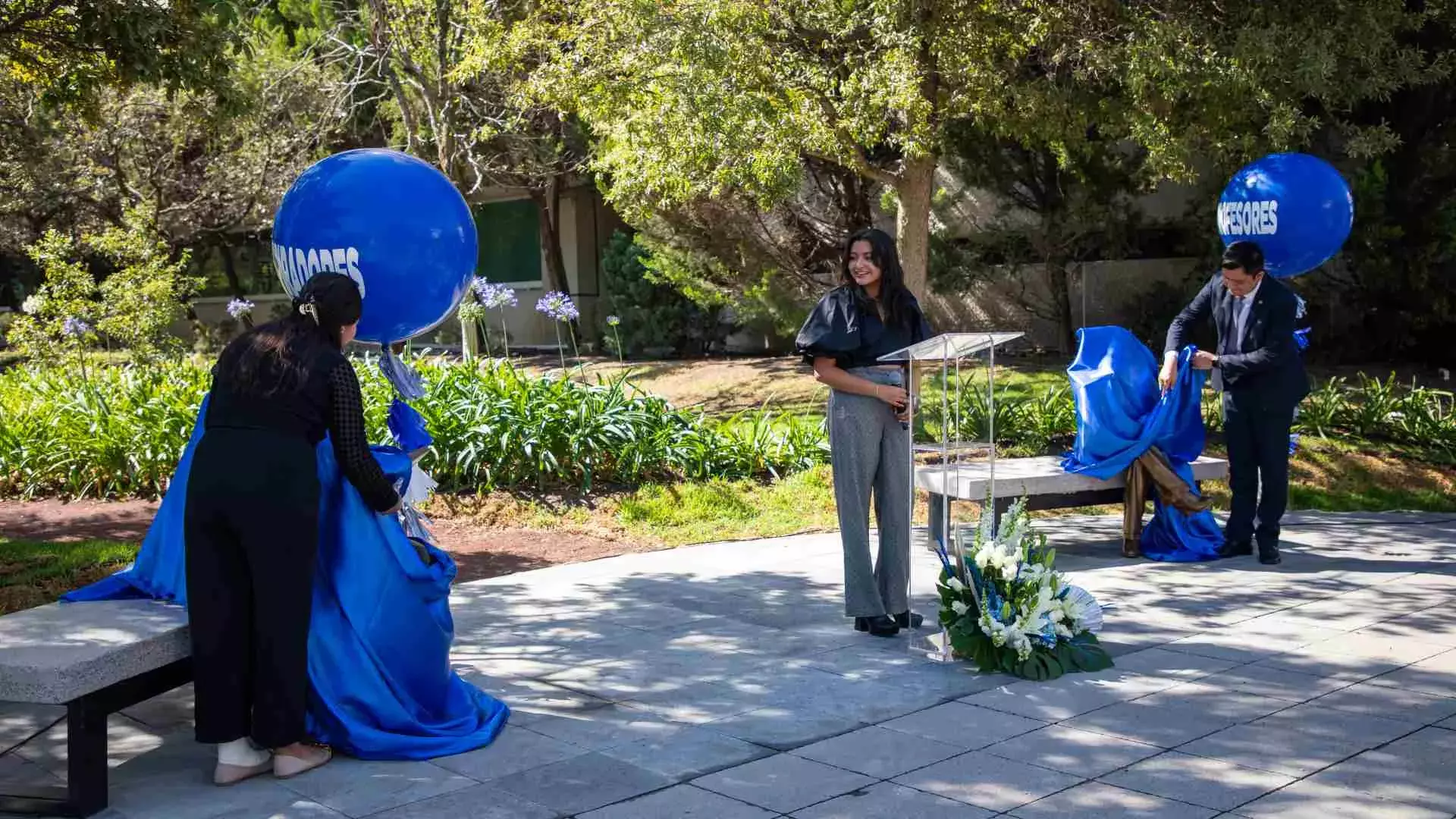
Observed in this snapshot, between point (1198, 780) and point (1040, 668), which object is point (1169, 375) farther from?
point (1198, 780)

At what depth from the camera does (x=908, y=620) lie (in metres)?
6.20

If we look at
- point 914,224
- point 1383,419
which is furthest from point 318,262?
point 1383,419

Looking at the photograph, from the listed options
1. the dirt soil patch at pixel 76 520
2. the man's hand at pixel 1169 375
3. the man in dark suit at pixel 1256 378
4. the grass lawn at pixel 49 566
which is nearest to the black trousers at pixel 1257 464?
the man in dark suit at pixel 1256 378

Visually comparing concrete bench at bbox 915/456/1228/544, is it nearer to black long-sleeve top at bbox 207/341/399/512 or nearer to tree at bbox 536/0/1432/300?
tree at bbox 536/0/1432/300

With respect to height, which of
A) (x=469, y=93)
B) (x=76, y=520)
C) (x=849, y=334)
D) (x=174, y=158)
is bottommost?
(x=76, y=520)

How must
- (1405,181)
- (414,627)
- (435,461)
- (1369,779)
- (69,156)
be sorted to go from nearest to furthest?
(1369,779), (414,627), (435,461), (1405,181), (69,156)

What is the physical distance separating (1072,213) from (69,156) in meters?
15.3

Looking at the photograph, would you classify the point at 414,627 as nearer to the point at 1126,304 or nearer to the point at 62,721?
the point at 62,721

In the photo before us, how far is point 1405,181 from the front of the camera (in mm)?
14273

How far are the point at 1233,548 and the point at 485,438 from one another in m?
5.11

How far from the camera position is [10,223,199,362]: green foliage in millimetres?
13305

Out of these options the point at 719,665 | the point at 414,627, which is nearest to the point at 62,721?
the point at 414,627

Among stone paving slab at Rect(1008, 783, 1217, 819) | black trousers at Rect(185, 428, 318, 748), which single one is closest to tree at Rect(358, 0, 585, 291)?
black trousers at Rect(185, 428, 318, 748)

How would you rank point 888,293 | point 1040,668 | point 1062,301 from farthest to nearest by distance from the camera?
point 1062,301 < point 888,293 < point 1040,668
